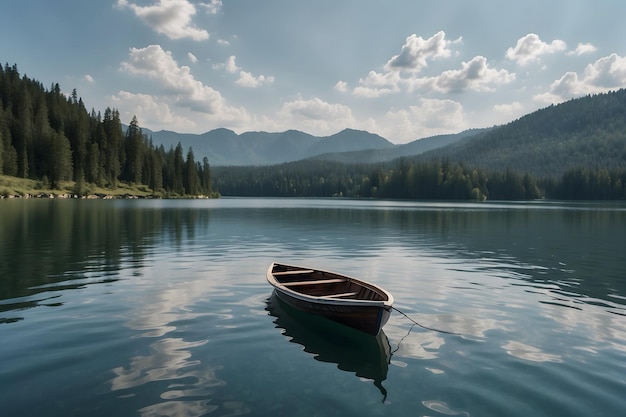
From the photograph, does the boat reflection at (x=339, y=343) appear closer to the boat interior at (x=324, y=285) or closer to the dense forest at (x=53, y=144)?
the boat interior at (x=324, y=285)

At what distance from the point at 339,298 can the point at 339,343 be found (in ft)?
7.84

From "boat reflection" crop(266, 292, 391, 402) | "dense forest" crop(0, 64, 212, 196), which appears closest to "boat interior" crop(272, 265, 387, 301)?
"boat reflection" crop(266, 292, 391, 402)

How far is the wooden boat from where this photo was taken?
48.5ft

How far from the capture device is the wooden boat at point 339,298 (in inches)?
582

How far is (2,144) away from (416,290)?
173 metres

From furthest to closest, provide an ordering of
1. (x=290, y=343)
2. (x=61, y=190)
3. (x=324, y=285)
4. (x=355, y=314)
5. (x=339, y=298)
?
1. (x=61, y=190)
2. (x=324, y=285)
3. (x=339, y=298)
4. (x=290, y=343)
5. (x=355, y=314)

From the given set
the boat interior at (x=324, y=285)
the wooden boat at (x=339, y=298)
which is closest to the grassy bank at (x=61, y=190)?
the boat interior at (x=324, y=285)

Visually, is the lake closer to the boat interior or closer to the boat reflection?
the boat reflection

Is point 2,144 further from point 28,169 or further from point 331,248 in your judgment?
point 331,248

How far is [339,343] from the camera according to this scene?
15594 millimetres

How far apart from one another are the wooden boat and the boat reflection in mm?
627

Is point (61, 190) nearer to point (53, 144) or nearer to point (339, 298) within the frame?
point (53, 144)

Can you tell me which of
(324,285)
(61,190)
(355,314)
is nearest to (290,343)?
(355,314)

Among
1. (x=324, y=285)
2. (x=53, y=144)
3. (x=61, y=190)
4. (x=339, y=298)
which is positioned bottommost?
(x=324, y=285)
